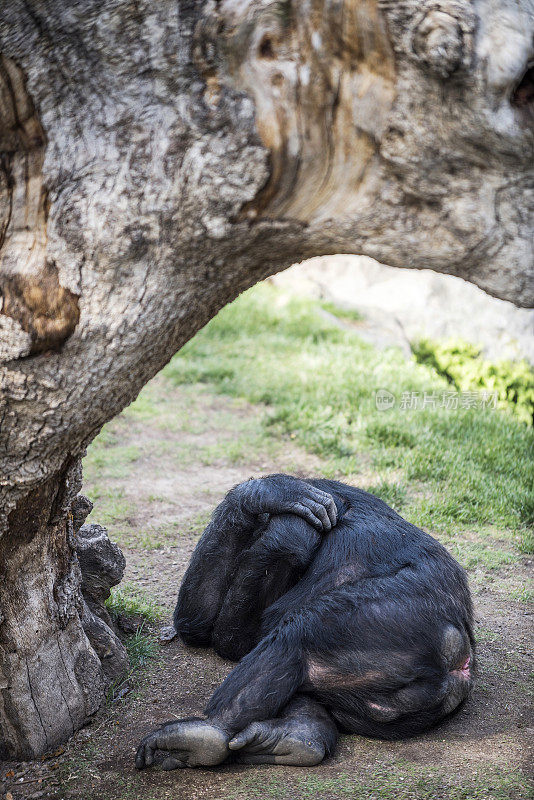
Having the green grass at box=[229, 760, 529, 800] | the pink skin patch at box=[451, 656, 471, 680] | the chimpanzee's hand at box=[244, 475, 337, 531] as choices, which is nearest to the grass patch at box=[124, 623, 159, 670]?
the chimpanzee's hand at box=[244, 475, 337, 531]

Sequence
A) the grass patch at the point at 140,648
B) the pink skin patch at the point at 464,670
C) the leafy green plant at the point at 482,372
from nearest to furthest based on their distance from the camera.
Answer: the pink skin patch at the point at 464,670 → the grass patch at the point at 140,648 → the leafy green plant at the point at 482,372

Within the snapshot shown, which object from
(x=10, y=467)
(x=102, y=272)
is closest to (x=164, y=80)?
(x=102, y=272)

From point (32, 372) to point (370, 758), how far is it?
5.39 feet

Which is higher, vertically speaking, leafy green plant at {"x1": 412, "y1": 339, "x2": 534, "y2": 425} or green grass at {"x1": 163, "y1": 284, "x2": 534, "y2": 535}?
green grass at {"x1": 163, "y1": 284, "x2": 534, "y2": 535}

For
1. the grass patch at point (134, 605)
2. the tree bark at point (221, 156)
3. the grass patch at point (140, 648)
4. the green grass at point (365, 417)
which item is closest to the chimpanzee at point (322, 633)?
the grass patch at point (140, 648)

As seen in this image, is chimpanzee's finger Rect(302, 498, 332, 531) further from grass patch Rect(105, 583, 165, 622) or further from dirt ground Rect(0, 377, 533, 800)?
grass patch Rect(105, 583, 165, 622)

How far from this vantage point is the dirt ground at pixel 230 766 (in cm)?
240

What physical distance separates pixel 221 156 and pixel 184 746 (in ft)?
5.85

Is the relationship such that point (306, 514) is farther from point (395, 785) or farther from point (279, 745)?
point (395, 785)

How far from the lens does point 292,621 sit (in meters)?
2.80

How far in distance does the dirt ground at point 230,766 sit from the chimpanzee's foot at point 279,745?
33mm

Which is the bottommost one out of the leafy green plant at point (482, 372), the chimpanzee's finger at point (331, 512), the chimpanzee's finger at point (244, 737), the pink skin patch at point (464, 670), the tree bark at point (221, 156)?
the leafy green plant at point (482, 372)

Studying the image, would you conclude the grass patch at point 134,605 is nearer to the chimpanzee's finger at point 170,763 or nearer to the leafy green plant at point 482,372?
the chimpanzee's finger at point 170,763

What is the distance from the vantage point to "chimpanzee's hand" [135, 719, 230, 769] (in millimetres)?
2498
